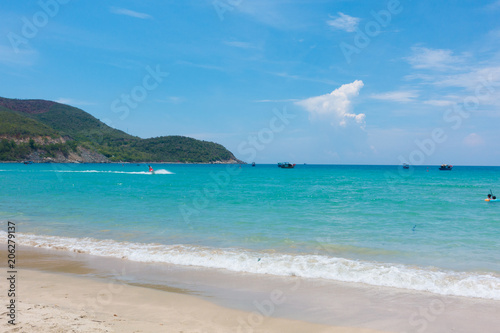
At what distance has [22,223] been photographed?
58.4ft

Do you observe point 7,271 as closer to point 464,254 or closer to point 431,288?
point 431,288

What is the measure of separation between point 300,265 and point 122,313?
5.64 meters

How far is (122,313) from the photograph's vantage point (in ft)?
22.6

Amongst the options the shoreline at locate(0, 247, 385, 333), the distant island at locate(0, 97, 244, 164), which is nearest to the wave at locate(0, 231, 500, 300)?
the shoreline at locate(0, 247, 385, 333)

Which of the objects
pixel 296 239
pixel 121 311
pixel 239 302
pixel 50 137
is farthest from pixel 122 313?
pixel 50 137

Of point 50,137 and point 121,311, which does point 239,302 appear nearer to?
point 121,311

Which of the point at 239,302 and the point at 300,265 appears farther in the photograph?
the point at 300,265

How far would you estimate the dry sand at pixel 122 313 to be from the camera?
6.12 meters

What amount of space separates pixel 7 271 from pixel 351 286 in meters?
10.1

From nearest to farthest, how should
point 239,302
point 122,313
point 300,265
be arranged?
point 122,313
point 239,302
point 300,265

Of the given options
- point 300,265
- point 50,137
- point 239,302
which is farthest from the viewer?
point 50,137

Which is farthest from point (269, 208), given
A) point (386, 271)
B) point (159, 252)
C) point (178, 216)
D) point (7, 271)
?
point (7, 271)

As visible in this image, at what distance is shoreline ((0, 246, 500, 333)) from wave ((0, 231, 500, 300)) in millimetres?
512

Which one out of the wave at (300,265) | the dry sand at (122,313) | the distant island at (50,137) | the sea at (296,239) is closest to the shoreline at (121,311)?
the dry sand at (122,313)
